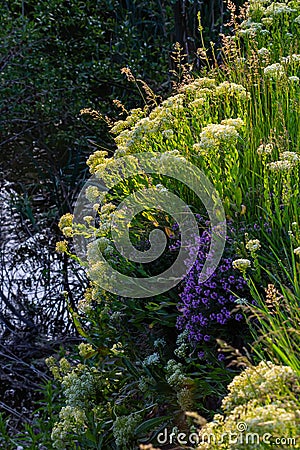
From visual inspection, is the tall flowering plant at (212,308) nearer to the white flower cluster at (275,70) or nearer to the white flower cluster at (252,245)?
the white flower cluster at (252,245)

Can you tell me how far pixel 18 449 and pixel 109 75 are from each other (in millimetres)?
3312

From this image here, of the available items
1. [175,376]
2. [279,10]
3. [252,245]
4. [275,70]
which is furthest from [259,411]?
[279,10]

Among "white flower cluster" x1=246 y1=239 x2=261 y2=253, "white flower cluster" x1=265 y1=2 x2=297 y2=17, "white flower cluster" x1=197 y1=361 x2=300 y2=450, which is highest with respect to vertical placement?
"white flower cluster" x1=265 y1=2 x2=297 y2=17

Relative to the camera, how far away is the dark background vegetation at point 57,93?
5.14m

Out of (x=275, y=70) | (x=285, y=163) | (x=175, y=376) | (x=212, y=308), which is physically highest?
(x=275, y=70)

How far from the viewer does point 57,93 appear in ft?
18.8

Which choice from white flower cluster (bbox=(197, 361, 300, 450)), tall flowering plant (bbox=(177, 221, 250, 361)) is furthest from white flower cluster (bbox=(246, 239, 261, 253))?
white flower cluster (bbox=(197, 361, 300, 450))

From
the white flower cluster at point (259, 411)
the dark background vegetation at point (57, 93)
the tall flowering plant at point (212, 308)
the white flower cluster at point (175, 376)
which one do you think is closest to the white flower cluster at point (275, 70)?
the tall flowering plant at point (212, 308)

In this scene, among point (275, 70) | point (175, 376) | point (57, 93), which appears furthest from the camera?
point (57, 93)

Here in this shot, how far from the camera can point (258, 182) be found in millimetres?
2723

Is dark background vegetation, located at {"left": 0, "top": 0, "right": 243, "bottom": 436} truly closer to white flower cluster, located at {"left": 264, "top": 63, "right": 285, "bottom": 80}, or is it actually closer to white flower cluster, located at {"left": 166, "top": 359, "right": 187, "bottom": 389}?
white flower cluster, located at {"left": 264, "top": 63, "right": 285, "bottom": 80}

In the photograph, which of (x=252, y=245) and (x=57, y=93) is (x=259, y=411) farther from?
(x=57, y=93)

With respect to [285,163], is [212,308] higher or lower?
lower

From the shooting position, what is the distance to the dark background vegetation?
5145 mm
